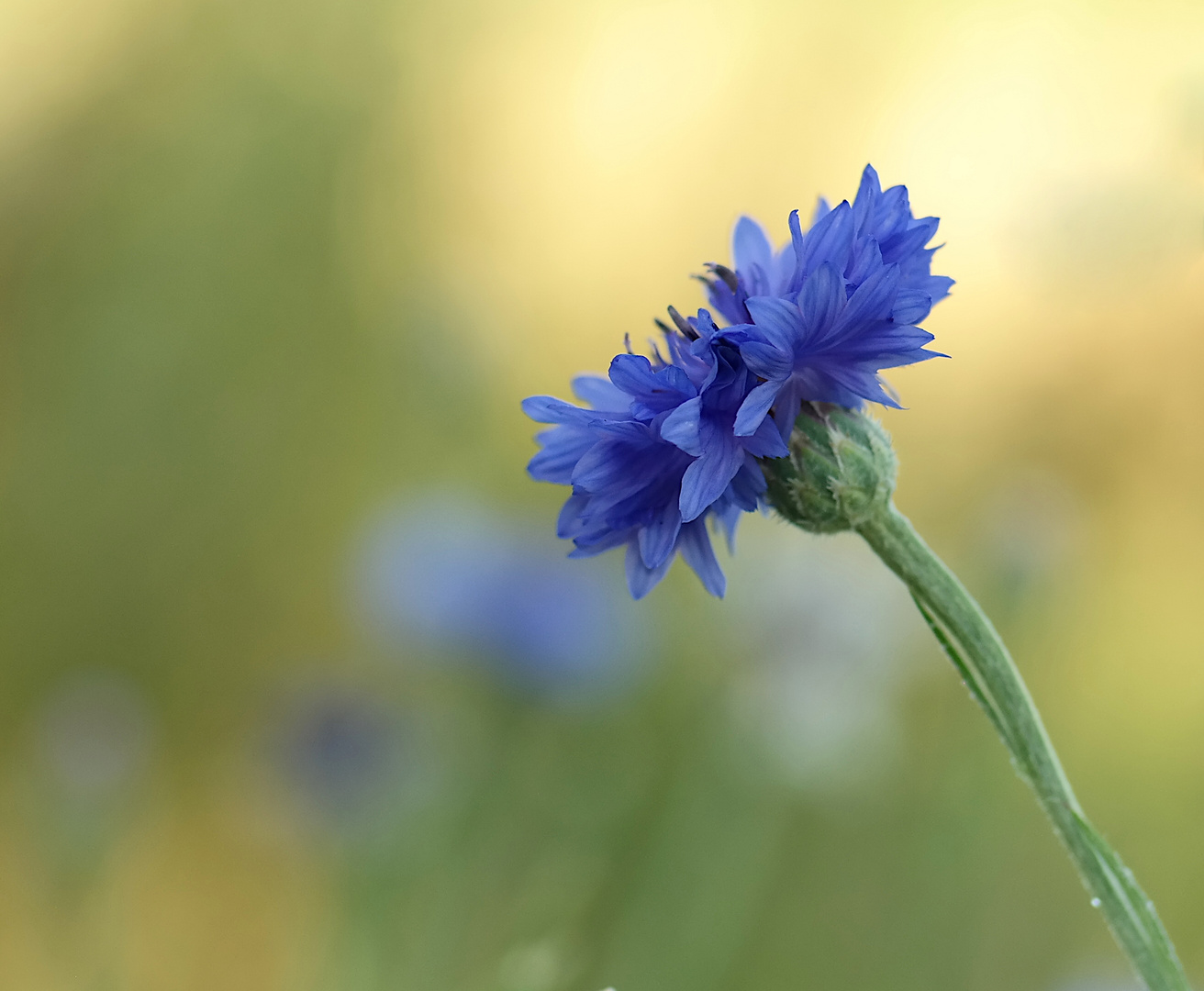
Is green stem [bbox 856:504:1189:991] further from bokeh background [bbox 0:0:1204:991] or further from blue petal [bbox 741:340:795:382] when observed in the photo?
bokeh background [bbox 0:0:1204:991]

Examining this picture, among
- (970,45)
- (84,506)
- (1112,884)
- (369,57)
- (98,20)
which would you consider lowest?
(1112,884)

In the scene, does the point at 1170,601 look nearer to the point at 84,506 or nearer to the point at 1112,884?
the point at 1112,884

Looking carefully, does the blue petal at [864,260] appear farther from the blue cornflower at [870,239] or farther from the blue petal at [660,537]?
the blue petal at [660,537]

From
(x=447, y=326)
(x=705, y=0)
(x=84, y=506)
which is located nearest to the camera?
(x=447, y=326)

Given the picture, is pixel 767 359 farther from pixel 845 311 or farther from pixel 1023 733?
pixel 1023 733

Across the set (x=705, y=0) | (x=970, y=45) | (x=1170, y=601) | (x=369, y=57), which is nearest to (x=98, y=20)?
(x=369, y=57)

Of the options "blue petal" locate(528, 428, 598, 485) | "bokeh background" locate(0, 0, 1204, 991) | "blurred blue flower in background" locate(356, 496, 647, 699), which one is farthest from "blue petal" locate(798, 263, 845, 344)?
"blurred blue flower in background" locate(356, 496, 647, 699)
